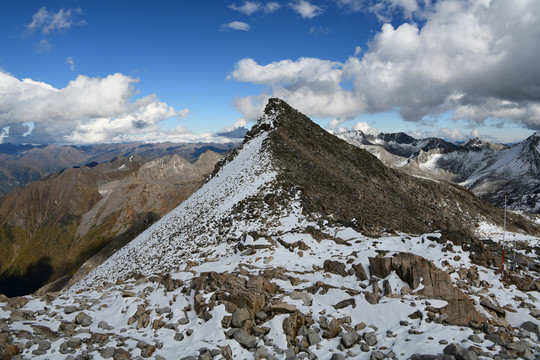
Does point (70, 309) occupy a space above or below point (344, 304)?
below

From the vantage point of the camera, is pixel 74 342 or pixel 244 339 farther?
pixel 74 342

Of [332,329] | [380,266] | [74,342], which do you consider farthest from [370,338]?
[74,342]

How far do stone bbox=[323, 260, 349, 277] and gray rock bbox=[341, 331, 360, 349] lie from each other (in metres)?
5.77

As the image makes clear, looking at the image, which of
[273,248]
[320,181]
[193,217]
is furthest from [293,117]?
[273,248]

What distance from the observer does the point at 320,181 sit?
→ 3697 centimetres

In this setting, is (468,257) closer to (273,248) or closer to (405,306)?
(405,306)

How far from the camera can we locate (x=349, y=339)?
1108cm

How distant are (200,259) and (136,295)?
7.64 metres

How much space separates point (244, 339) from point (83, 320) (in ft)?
28.1

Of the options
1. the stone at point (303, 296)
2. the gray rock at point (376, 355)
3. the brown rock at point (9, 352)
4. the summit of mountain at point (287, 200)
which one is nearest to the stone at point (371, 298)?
the stone at point (303, 296)

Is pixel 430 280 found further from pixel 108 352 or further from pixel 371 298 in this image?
pixel 108 352

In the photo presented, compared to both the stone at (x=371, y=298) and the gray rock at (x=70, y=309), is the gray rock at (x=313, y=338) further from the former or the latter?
the gray rock at (x=70, y=309)

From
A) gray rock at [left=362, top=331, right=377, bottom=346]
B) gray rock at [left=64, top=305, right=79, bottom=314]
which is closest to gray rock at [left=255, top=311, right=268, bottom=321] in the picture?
gray rock at [left=362, top=331, right=377, bottom=346]

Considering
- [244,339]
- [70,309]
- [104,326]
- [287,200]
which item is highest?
[287,200]
